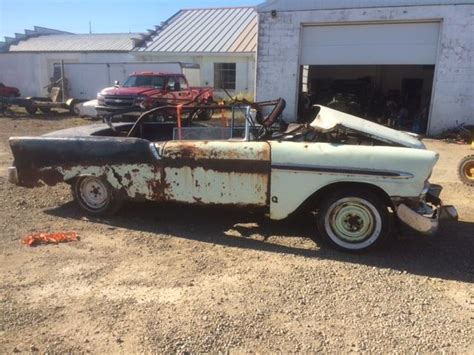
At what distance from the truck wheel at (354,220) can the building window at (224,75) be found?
764 inches

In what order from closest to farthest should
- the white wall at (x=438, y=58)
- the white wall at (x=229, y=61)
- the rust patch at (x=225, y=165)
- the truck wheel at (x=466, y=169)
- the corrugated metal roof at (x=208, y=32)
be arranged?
the rust patch at (x=225, y=165) < the truck wheel at (x=466, y=169) < the white wall at (x=438, y=58) < the white wall at (x=229, y=61) < the corrugated metal roof at (x=208, y=32)

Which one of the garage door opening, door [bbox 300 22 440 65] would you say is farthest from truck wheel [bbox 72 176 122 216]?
the garage door opening

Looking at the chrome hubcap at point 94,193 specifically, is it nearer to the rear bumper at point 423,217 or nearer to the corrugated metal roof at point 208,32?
the rear bumper at point 423,217

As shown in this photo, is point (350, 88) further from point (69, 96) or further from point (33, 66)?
point (33, 66)

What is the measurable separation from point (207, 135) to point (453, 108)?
11.2 m

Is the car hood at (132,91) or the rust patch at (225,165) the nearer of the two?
the rust patch at (225,165)

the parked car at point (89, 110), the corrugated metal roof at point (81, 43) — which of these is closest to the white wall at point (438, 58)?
the parked car at point (89, 110)

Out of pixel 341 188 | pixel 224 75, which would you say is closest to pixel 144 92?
pixel 224 75

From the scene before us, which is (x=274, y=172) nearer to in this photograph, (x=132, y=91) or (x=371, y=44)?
(x=371, y=44)

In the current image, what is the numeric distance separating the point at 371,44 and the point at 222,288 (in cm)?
1293

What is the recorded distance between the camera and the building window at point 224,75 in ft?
76.1

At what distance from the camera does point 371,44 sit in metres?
14.7

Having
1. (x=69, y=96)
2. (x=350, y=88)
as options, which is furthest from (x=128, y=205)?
(x=69, y=96)

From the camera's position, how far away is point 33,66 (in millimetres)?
28047
